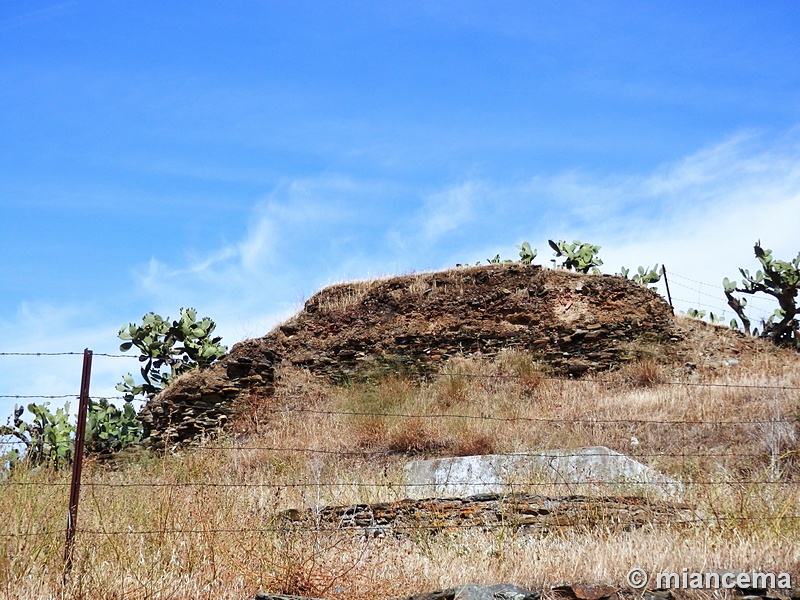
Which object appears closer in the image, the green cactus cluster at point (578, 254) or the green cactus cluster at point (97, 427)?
the green cactus cluster at point (97, 427)

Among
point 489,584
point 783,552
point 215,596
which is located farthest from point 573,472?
point 215,596

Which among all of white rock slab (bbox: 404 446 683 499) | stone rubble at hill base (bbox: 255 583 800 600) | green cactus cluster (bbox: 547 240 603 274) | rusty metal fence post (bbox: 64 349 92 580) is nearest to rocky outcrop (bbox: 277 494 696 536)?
white rock slab (bbox: 404 446 683 499)

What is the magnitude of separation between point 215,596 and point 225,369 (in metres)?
11.3

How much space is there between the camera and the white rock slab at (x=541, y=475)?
7.93m

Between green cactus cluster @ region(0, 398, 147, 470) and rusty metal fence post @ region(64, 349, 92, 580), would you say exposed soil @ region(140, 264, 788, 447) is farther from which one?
rusty metal fence post @ region(64, 349, 92, 580)

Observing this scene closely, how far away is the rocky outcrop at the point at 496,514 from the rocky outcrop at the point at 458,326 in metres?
8.05

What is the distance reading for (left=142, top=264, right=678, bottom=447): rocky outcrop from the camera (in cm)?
1698

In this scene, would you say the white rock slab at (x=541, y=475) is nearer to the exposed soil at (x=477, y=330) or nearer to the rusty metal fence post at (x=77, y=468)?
the rusty metal fence post at (x=77, y=468)

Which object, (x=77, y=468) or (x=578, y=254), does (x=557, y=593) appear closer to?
(x=77, y=468)

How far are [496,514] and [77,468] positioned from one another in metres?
4.30

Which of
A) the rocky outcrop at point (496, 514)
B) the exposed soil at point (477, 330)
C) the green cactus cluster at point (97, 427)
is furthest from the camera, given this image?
the exposed soil at point (477, 330)

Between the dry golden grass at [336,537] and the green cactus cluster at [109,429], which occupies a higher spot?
the green cactus cluster at [109,429]

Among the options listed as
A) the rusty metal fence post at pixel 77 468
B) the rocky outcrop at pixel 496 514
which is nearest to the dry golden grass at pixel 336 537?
the rusty metal fence post at pixel 77 468

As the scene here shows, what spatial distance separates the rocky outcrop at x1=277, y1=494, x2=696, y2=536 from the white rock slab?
0.22 meters
